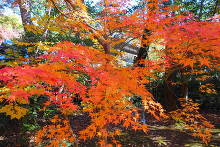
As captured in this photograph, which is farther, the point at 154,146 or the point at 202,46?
the point at 154,146

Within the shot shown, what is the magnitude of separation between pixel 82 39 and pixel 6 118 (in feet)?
18.0

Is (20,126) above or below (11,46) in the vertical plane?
below

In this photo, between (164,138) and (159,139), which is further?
(164,138)

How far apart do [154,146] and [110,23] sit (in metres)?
4.56

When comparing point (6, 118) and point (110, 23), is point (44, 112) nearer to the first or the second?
point (6, 118)

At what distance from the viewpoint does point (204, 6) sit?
843cm

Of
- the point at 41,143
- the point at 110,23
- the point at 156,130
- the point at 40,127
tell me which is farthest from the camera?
the point at 156,130

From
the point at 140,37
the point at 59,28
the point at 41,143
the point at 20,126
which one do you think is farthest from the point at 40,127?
the point at 140,37

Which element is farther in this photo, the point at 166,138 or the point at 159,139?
the point at 166,138

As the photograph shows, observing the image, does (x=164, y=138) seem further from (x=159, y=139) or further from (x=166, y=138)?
(x=159, y=139)

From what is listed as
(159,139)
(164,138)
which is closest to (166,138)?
(164,138)

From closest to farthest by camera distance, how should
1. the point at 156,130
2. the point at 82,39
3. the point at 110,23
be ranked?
the point at 110,23 < the point at 156,130 < the point at 82,39

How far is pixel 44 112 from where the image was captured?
273 inches

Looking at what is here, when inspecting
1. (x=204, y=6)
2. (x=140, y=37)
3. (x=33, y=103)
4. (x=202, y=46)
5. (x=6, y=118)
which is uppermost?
(x=204, y=6)
